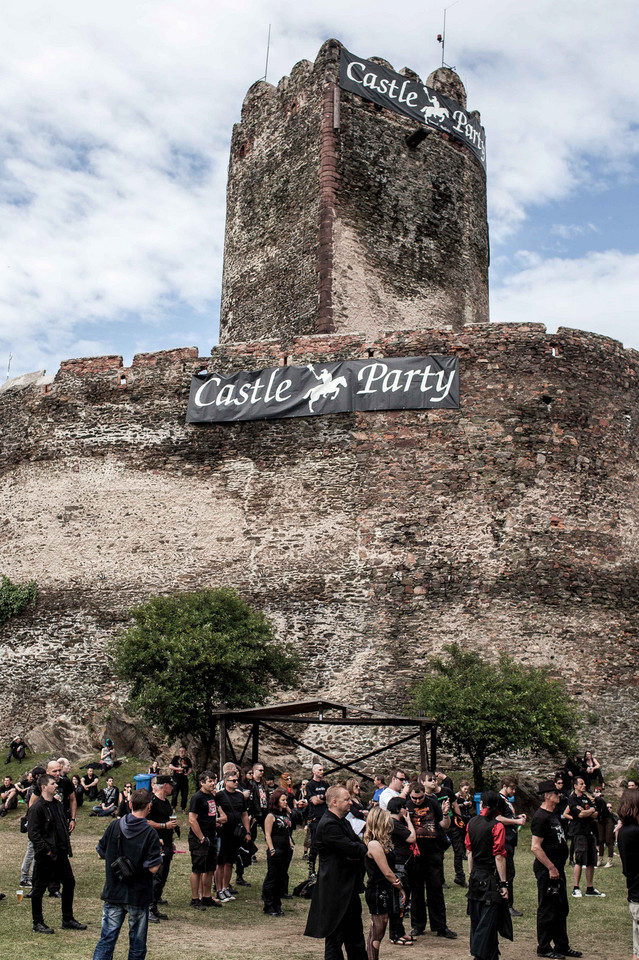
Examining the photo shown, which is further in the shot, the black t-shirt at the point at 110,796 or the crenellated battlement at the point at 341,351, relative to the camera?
the crenellated battlement at the point at 341,351

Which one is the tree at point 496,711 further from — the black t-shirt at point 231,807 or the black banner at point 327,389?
the black t-shirt at point 231,807

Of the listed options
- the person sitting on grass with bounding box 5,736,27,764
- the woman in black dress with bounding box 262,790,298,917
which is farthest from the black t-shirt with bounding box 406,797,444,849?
the person sitting on grass with bounding box 5,736,27,764

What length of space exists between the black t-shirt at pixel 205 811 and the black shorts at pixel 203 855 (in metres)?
0.10

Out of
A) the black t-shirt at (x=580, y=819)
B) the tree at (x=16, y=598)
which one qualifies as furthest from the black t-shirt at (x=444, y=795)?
the tree at (x=16, y=598)

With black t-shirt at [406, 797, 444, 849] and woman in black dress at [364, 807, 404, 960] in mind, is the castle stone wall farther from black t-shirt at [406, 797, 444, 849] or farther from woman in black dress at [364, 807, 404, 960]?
woman in black dress at [364, 807, 404, 960]

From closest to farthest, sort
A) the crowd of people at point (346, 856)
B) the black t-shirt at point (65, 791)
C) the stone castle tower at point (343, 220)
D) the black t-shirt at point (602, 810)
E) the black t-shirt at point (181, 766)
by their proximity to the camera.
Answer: the crowd of people at point (346, 856) < the black t-shirt at point (65, 791) < the black t-shirt at point (602, 810) < the black t-shirt at point (181, 766) < the stone castle tower at point (343, 220)

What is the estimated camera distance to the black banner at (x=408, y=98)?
27.1 meters

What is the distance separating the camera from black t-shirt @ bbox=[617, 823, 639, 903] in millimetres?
7652

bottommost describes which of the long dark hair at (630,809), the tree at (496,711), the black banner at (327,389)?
the long dark hair at (630,809)

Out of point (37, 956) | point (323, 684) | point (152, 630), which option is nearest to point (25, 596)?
point (152, 630)

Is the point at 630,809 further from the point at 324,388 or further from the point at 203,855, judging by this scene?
the point at 324,388

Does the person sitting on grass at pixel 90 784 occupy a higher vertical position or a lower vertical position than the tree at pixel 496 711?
lower

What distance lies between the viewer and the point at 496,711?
58.4 ft

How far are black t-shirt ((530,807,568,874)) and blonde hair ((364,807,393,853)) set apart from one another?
1748 mm
